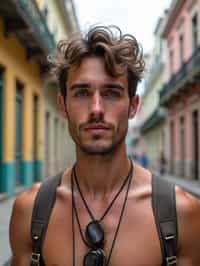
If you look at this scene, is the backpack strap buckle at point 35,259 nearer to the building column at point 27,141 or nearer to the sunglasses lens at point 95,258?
the sunglasses lens at point 95,258

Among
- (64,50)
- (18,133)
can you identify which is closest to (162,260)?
(64,50)

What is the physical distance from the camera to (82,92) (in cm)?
160

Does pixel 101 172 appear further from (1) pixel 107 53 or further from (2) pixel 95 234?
(1) pixel 107 53

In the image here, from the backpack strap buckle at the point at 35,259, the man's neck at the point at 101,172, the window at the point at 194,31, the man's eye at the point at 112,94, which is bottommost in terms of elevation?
the backpack strap buckle at the point at 35,259

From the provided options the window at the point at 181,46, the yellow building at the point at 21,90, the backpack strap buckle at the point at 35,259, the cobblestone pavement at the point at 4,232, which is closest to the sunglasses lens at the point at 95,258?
the backpack strap buckle at the point at 35,259

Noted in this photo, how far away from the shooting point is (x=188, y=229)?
157 cm

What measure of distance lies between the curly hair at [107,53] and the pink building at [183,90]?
17.0 metres

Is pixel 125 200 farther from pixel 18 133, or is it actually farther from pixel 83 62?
pixel 18 133

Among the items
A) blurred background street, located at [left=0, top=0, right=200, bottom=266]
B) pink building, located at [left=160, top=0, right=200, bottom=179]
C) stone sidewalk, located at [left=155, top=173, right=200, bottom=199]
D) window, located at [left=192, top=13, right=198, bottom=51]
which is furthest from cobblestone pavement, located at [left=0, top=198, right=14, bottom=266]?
window, located at [left=192, top=13, right=198, bottom=51]

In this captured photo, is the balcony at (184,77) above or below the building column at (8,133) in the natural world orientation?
above

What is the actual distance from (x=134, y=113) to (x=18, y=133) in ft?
41.0

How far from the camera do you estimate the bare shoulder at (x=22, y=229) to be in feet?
5.48

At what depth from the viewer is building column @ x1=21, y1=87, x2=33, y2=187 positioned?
1424cm

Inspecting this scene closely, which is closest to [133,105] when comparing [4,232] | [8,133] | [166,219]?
[166,219]
